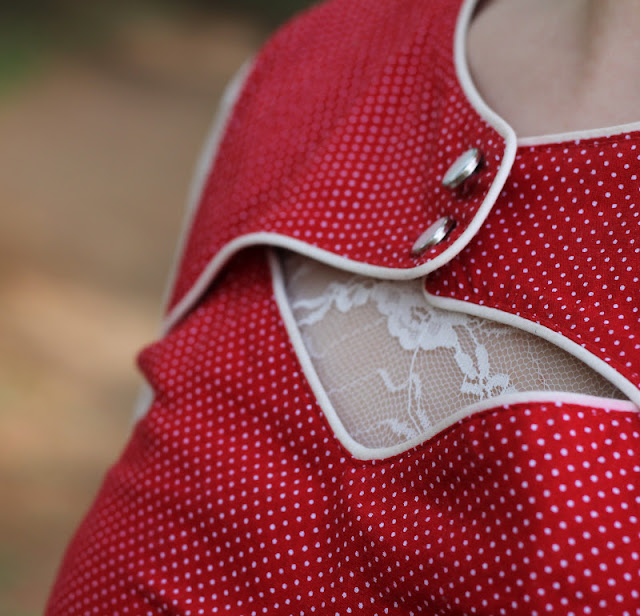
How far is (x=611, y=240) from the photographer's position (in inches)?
20.1

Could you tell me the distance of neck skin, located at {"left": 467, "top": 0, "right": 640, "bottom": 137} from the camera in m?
0.57

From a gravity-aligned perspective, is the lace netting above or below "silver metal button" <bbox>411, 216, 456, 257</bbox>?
below

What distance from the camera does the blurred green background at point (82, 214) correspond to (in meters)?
1.63

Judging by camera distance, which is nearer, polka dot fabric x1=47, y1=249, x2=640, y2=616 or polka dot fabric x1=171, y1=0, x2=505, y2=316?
polka dot fabric x1=47, y1=249, x2=640, y2=616

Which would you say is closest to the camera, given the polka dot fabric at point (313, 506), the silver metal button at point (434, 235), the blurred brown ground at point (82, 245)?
the polka dot fabric at point (313, 506)

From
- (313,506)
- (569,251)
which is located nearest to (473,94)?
(569,251)

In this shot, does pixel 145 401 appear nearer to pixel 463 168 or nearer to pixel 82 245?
pixel 463 168

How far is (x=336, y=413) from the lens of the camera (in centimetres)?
59

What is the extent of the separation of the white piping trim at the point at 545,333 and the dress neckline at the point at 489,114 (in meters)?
0.12

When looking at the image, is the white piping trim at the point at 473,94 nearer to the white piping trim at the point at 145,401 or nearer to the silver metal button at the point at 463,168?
the silver metal button at the point at 463,168

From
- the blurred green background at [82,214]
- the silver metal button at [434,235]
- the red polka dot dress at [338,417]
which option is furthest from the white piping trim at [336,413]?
the blurred green background at [82,214]

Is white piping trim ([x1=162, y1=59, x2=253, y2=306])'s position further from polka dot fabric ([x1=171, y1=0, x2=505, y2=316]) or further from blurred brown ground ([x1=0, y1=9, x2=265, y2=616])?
blurred brown ground ([x1=0, y1=9, x2=265, y2=616])

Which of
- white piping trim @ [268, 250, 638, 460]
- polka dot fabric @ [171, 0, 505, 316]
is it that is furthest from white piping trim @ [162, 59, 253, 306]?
white piping trim @ [268, 250, 638, 460]

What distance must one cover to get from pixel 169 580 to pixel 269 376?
0.55 feet
